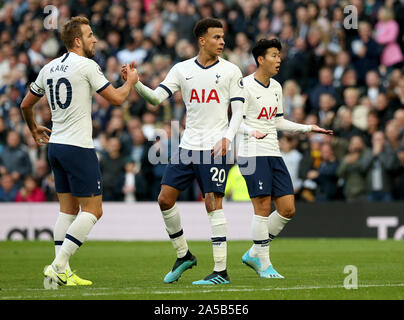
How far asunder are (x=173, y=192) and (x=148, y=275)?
1.52 m

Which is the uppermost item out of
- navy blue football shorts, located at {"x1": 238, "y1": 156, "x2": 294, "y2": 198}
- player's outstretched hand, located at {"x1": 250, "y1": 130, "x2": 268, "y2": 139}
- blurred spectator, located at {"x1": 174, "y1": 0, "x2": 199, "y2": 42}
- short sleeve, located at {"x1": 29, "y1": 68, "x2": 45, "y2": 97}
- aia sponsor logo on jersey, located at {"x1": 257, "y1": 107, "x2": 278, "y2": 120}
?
blurred spectator, located at {"x1": 174, "y1": 0, "x2": 199, "y2": 42}

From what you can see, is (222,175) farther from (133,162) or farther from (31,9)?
(31,9)

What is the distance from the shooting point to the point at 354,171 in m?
19.0

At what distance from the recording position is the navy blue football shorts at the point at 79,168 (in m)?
9.59

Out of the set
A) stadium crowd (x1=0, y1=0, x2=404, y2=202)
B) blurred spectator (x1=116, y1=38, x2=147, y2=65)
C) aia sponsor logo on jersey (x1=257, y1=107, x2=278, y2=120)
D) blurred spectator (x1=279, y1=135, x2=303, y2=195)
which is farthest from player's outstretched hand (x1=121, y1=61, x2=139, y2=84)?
blurred spectator (x1=116, y1=38, x2=147, y2=65)

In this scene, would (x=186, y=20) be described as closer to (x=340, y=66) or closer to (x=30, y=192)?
(x=340, y=66)

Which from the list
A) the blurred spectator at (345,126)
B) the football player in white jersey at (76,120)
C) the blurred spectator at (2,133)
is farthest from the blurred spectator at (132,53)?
the football player in white jersey at (76,120)

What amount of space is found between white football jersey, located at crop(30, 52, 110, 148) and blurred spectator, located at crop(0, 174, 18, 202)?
1147 cm

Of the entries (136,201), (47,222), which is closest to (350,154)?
(136,201)

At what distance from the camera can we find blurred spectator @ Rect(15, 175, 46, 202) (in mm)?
20688

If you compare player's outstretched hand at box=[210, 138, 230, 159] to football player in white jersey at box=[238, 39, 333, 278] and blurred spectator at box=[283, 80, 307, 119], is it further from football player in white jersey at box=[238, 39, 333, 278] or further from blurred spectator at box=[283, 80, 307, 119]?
blurred spectator at box=[283, 80, 307, 119]

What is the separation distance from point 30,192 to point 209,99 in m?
11.5

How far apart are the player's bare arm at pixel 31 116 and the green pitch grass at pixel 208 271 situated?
5.34 feet

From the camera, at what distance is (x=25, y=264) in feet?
43.1
